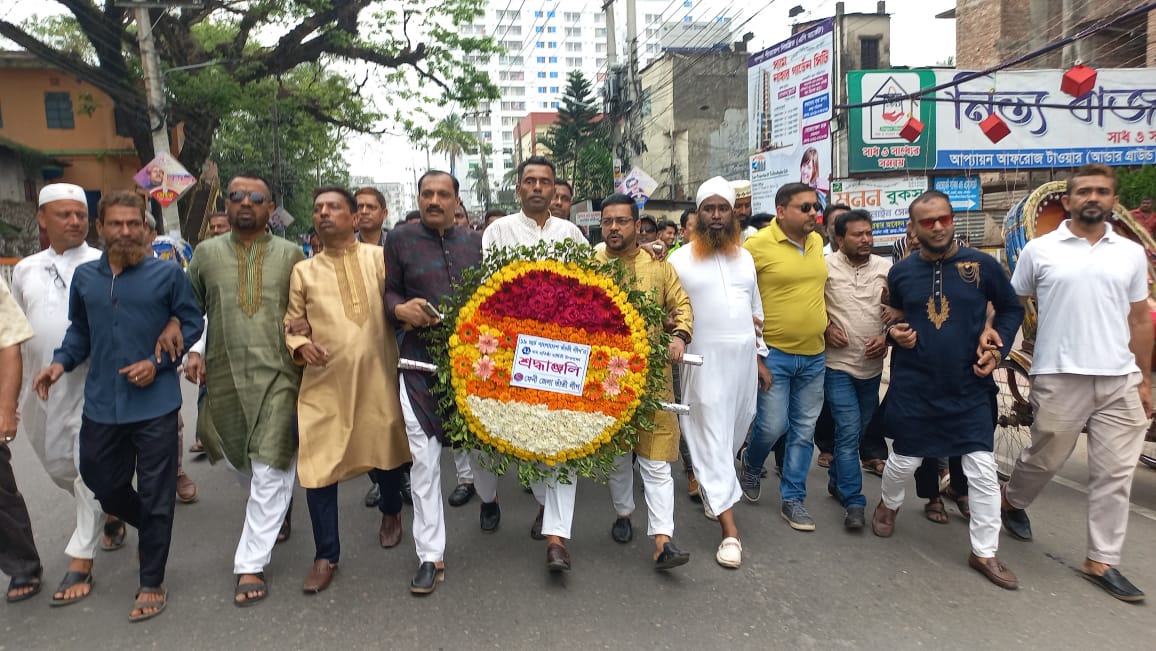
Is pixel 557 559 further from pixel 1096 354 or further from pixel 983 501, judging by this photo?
pixel 1096 354

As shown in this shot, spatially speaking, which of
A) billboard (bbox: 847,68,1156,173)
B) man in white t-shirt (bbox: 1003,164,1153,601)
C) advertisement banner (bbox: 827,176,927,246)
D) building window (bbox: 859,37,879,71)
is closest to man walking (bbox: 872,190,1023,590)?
man in white t-shirt (bbox: 1003,164,1153,601)

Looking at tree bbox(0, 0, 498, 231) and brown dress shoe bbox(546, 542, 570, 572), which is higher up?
tree bbox(0, 0, 498, 231)

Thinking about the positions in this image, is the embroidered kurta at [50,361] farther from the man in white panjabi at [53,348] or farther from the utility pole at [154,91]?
the utility pole at [154,91]

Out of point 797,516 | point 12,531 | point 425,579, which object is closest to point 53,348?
point 12,531

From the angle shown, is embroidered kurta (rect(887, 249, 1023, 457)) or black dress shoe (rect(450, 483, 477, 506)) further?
black dress shoe (rect(450, 483, 477, 506))

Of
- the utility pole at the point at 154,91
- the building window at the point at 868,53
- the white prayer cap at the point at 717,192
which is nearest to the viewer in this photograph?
the white prayer cap at the point at 717,192

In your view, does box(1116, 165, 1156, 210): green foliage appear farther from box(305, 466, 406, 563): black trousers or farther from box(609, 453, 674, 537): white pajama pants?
box(305, 466, 406, 563): black trousers

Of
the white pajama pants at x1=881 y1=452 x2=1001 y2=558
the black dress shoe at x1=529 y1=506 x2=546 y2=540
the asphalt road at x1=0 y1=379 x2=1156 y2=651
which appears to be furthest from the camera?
the black dress shoe at x1=529 y1=506 x2=546 y2=540

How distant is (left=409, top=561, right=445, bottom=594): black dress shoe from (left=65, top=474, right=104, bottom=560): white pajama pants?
1602 millimetres

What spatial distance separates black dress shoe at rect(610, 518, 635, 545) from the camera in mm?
4348

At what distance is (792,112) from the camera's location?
1967 cm

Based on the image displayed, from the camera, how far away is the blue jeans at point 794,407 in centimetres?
464

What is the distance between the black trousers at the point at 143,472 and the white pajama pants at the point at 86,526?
0.23 m

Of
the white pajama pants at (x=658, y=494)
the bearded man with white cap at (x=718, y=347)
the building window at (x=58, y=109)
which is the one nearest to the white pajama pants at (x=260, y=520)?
the white pajama pants at (x=658, y=494)
